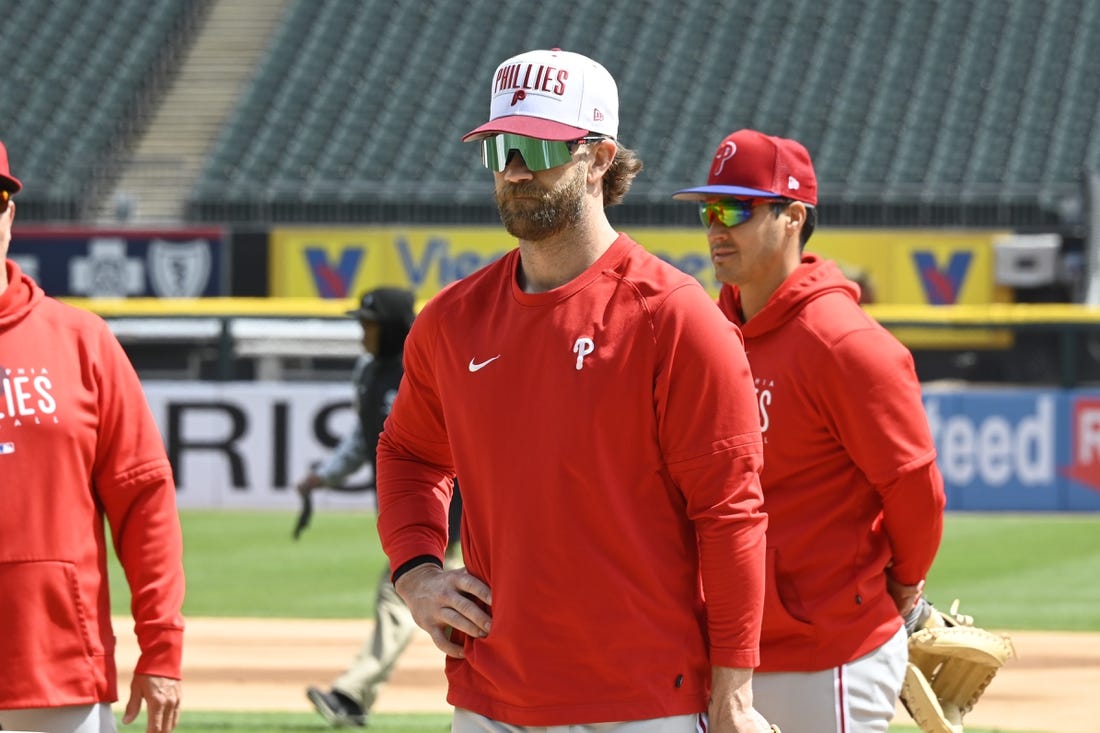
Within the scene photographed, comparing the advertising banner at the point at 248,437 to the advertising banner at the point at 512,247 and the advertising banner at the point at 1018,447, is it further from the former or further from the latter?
the advertising banner at the point at 1018,447

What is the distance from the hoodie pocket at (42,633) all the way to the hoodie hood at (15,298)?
49cm

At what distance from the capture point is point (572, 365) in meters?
2.84

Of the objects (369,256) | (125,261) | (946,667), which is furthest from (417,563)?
(125,261)

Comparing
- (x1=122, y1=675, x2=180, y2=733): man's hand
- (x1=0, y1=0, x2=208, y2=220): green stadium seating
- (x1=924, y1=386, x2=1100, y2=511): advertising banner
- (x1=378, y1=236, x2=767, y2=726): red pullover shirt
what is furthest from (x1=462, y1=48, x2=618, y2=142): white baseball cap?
(x1=0, y1=0, x2=208, y2=220): green stadium seating

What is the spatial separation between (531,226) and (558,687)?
29.0 inches

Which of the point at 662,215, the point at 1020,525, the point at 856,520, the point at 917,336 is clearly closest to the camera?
the point at 856,520

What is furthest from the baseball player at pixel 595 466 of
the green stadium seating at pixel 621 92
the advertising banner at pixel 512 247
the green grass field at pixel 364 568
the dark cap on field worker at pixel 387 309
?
the green stadium seating at pixel 621 92

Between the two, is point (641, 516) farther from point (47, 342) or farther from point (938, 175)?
point (938, 175)

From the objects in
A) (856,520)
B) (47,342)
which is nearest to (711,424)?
(856,520)

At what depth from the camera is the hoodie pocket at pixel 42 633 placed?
3.48 metres

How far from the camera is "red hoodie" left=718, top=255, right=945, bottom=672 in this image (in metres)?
3.83

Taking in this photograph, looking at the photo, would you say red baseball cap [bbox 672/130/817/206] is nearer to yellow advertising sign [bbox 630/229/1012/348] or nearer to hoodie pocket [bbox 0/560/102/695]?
hoodie pocket [bbox 0/560/102/695]

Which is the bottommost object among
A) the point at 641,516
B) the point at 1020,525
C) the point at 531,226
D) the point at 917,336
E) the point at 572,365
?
the point at 1020,525

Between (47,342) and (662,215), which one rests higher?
(47,342)
